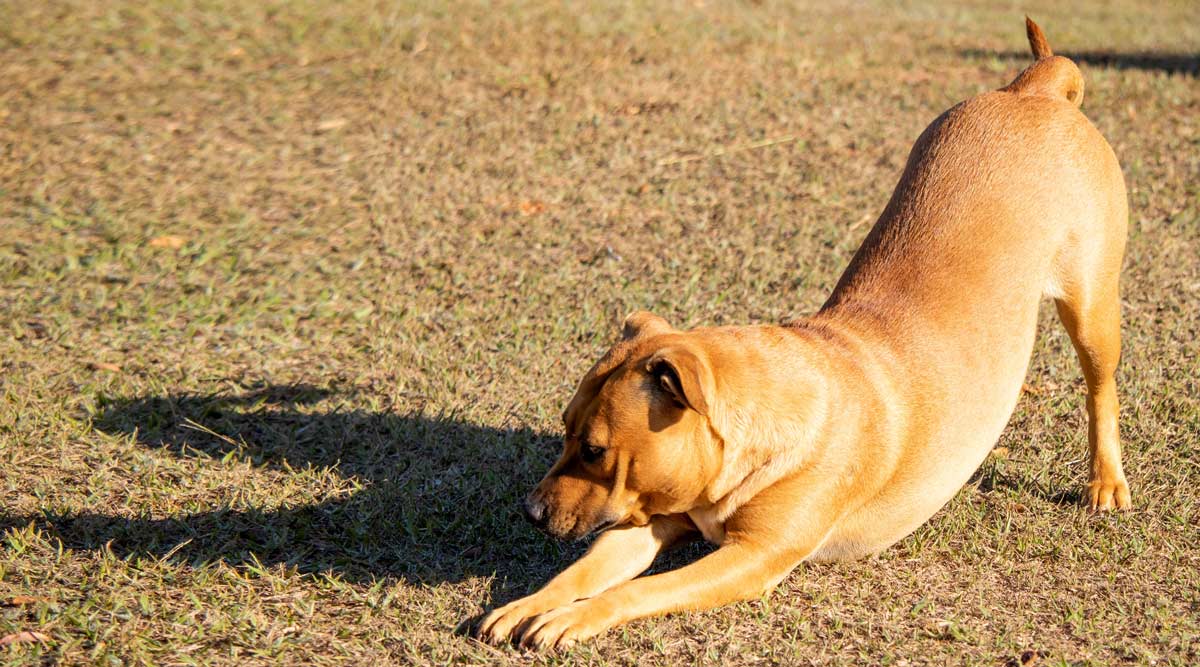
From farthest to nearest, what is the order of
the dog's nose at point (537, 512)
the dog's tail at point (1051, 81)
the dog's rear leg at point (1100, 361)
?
the dog's tail at point (1051, 81), the dog's rear leg at point (1100, 361), the dog's nose at point (537, 512)

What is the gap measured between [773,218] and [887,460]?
3.44 metres

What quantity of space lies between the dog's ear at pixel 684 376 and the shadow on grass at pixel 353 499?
103cm

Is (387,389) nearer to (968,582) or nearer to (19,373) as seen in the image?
(19,373)

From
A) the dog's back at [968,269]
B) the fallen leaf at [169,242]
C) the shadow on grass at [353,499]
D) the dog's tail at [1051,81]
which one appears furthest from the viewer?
the fallen leaf at [169,242]

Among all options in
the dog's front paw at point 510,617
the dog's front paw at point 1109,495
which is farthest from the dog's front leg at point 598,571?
the dog's front paw at point 1109,495

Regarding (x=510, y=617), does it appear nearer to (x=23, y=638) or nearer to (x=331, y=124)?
(x=23, y=638)

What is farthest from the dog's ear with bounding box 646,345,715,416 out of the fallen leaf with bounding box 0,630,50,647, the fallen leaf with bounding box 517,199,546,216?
the fallen leaf with bounding box 517,199,546,216

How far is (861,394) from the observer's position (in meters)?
4.20

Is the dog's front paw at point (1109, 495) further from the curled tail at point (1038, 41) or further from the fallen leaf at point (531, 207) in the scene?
the fallen leaf at point (531, 207)

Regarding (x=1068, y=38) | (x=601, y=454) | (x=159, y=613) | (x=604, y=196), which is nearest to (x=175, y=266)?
(x=604, y=196)

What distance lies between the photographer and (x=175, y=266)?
6.98 meters

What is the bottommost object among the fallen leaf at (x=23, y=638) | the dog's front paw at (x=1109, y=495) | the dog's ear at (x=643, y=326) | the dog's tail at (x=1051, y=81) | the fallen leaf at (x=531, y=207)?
the dog's front paw at (x=1109, y=495)

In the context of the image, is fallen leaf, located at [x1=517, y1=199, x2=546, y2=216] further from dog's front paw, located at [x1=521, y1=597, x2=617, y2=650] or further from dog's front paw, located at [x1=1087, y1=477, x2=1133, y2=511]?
dog's front paw, located at [x1=521, y1=597, x2=617, y2=650]

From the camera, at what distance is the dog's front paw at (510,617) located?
12.8ft
